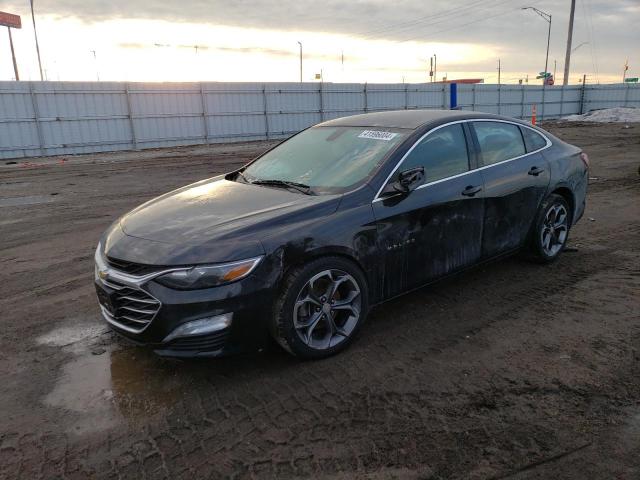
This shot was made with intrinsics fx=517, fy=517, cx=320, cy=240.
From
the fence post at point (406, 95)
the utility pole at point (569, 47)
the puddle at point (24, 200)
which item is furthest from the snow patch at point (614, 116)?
the puddle at point (24, 200)

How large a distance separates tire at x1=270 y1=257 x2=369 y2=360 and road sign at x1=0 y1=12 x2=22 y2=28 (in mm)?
46452

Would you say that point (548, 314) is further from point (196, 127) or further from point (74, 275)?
point (196, 127)

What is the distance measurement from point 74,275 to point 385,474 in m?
4.30

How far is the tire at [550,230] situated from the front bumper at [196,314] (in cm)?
321

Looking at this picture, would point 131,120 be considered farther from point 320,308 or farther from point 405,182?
point 320,308

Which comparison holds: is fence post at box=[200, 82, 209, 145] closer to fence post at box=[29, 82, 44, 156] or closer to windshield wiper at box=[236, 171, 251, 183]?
fence post at box=[29, 82, 44, 156]

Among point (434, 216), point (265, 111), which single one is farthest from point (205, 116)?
point (434, 216)

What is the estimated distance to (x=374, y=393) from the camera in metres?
3.18

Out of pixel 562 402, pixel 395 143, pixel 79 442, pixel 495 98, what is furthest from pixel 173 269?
pixel 495 98

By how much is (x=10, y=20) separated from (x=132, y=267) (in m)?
46.7

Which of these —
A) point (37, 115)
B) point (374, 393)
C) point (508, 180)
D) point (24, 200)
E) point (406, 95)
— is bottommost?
point (374, 393)

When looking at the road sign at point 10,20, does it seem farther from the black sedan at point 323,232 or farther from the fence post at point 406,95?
the black sedan at point 323,232

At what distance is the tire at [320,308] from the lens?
3.31 metres

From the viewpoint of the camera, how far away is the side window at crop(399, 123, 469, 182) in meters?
4.13
